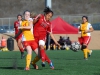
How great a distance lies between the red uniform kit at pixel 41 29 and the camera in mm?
14664

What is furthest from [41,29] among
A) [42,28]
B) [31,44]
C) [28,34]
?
[31,44]

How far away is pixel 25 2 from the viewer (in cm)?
8394

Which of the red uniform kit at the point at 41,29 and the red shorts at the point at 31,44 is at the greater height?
the red uniform kit at the point at 41,29

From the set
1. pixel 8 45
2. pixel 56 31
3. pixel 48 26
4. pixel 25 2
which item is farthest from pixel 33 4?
pixel 48 26

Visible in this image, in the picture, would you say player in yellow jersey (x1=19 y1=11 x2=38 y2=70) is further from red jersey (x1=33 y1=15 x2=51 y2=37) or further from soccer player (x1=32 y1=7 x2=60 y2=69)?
red jersey (x1=33 y1=15 x2=51 y2=37)

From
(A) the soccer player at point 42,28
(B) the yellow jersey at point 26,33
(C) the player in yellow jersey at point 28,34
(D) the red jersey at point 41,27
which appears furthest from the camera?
(D) the red jersey at point 41,27

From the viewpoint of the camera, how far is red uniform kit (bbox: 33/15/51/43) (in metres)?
14.7

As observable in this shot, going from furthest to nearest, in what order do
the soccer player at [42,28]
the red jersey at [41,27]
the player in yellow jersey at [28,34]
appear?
the red jersey at [41,27]
the soccer player at [42,28]
the player in yellow jersey at [28,34]

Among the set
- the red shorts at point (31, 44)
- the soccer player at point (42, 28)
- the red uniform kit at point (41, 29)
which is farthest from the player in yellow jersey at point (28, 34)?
the red uniform kit at point (41, 29)

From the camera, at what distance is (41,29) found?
1476 cm

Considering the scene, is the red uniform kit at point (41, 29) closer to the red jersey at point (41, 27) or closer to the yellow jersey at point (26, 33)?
the red jersey at point (41, 27)

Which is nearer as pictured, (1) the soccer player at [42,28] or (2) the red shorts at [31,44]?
(2) the red shorts at [31,44]

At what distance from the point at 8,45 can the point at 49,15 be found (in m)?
23.1

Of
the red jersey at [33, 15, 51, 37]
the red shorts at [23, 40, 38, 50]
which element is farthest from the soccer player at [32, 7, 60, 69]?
the red shorts at [23, 40, 38, 50]
